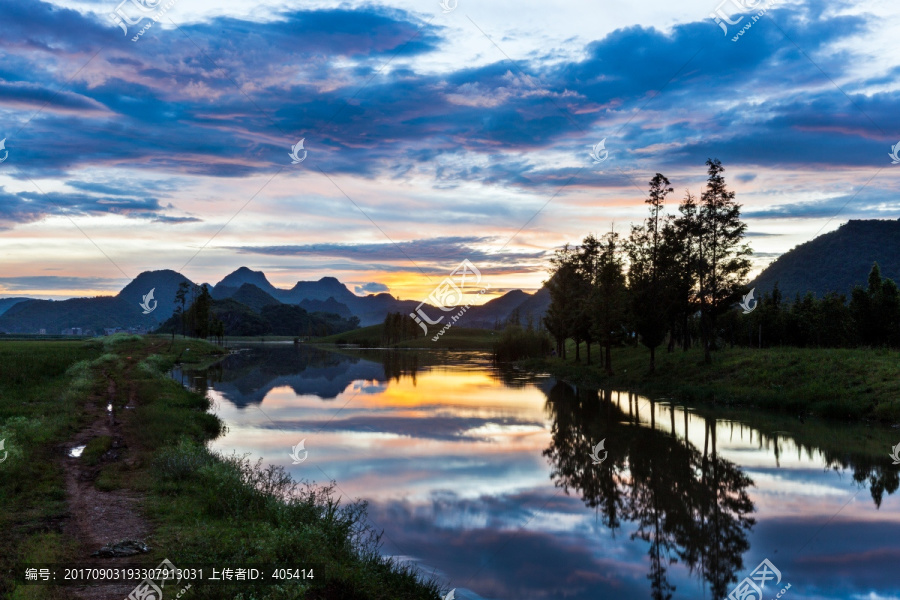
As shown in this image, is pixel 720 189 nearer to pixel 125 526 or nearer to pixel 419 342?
pixel 125 526

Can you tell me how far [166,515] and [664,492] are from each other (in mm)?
13126

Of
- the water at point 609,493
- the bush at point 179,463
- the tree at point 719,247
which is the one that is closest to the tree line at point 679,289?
the tree at point 719,247

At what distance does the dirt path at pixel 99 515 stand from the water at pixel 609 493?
4.84 m

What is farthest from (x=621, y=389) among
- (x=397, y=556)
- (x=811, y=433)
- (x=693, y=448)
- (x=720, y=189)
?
(x=397, y=556)

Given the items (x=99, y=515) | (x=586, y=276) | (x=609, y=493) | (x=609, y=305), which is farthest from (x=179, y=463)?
(x=586, y=276)

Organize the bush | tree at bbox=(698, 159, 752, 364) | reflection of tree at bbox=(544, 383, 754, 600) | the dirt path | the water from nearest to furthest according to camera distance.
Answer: the dirt path
the water
reflection of tree at bbox=(544, 383, 754, 600)
the bush
tree at bbox=(698, 159, 752, 364)

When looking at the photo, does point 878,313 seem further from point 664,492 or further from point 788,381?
point 664,492

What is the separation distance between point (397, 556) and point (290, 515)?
2371 mm

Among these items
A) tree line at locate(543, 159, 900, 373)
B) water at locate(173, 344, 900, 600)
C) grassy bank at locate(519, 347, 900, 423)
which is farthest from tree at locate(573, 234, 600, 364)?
water at locate(173, 344, 900, 600)

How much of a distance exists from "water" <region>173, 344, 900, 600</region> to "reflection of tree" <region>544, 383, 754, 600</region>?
6 cm

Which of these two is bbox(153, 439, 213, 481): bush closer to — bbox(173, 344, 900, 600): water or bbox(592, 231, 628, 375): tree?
bbox(173, 344, 900, 600): water

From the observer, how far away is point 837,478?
18.8m

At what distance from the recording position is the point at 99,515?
457 inches

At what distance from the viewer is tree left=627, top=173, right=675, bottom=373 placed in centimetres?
4678
